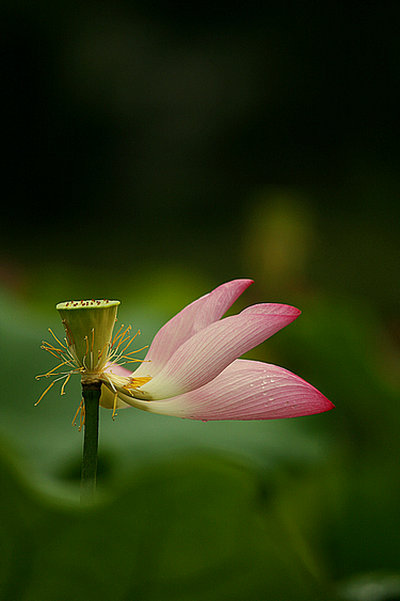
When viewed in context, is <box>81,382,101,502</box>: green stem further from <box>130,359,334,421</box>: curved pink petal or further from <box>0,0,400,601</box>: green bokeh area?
<box>0,0,400,601</box>: green bokeh area

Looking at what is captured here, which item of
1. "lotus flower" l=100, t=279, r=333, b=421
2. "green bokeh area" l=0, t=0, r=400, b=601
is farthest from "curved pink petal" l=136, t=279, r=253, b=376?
"green bokeh area" l=0, t=0, r=400, b=601

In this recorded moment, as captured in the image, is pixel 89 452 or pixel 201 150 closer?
pixel 89 452

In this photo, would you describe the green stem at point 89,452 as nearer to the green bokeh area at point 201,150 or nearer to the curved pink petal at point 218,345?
the curved pink petal at point 218,345

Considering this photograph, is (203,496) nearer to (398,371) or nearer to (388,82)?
(398,371)

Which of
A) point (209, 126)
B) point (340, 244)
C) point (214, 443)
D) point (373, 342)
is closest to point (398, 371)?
point (373, 342)

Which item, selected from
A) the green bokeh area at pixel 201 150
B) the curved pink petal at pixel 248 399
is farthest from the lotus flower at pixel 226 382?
the green bokeh area at pixel 201 150

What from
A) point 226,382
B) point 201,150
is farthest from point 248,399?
point 201,150

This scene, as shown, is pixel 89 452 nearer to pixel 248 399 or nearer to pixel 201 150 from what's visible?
pixel 248 399

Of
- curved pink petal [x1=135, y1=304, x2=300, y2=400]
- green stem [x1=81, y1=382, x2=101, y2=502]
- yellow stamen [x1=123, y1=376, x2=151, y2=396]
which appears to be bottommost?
green stem [x1=81, y1=382, x2=101, y2=502]
